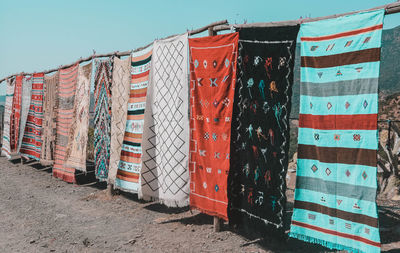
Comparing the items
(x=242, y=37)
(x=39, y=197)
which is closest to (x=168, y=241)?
(x=242, y=37)

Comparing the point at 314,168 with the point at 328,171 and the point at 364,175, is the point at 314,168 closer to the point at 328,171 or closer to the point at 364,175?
the point at 328,171

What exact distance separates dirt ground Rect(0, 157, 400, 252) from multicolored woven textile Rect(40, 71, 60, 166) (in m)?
1.50

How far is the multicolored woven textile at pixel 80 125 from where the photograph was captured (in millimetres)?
6250

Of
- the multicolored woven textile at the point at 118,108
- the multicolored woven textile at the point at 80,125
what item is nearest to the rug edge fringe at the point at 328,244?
the multicolored woven textile at the point at 118,108

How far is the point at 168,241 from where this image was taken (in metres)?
3.85

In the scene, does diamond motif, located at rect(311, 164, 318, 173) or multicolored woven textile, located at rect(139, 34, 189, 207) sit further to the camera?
multicolored woven textile, located at rect(139, 34, 189, 207)

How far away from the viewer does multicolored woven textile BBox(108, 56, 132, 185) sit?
5.23 m

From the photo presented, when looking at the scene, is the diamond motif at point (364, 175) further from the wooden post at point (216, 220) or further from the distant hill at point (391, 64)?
the distant hill at point (391, 64)

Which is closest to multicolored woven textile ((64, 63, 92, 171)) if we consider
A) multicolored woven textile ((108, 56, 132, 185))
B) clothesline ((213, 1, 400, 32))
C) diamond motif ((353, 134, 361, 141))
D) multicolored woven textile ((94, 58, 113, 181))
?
multicolored woven textile ((94, 58, 113, 181))

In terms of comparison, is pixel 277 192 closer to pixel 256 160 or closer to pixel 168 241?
pixel 256 160

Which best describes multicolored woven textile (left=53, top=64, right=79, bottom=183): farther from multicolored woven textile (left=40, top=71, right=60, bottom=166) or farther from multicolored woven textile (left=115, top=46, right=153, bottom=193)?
multicolored woven textile (left=115, top=46, right=153, bottom=193)

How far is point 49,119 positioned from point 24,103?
5.94 feet

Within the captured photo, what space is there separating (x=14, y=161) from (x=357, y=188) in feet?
32.1

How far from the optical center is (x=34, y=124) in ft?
27.7
